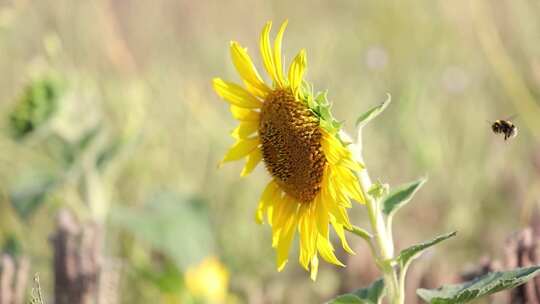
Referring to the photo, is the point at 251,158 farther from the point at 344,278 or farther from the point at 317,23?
the point at 317,23

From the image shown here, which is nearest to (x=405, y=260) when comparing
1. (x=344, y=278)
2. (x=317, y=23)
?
(x=344, y=278)

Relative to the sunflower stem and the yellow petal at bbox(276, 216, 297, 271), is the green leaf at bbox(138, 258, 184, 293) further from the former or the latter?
the sunflower stem

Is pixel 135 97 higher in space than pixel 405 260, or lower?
higher

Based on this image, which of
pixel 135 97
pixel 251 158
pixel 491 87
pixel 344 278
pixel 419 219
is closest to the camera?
pixel 251 158

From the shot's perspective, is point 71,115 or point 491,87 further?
point 491,87

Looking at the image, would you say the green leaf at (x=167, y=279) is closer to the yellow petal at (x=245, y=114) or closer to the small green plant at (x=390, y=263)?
the yellow petal at (x=245, y=114)

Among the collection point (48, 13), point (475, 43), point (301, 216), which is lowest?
point (301, 216)

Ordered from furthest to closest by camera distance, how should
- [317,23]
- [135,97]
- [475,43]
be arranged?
[317,23], [475,43], [135,97]
